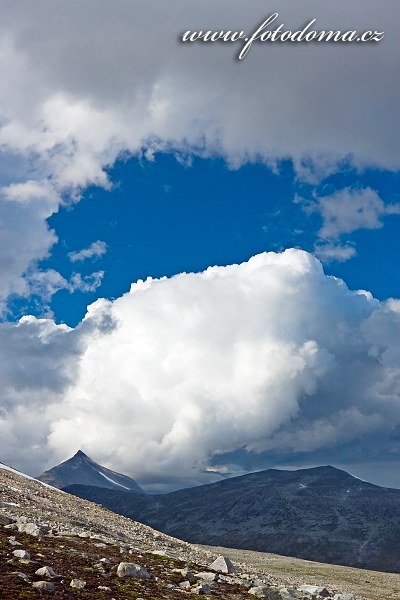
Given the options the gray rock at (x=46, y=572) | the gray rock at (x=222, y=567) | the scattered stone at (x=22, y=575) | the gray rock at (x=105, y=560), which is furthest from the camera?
the gray rock at (x=222, y=567)

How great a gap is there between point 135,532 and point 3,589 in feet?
149

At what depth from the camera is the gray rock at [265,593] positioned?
1035 inches

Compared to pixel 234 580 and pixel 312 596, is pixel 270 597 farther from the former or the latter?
pixel 312 596

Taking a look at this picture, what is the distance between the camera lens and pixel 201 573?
2917 centimetres

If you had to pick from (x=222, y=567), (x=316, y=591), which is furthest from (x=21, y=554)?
(x=316, y=591)

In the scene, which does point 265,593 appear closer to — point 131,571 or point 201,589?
point 201,589

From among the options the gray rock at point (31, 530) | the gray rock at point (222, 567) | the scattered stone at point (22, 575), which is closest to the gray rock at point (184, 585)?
the scattered stone at point (22, 575)

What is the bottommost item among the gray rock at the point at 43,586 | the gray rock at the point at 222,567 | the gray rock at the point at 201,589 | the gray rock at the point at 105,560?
the gray rock at the point at 222,567

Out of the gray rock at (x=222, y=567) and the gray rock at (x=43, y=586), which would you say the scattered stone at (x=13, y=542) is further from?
the gray rock at (x=222, y=567)

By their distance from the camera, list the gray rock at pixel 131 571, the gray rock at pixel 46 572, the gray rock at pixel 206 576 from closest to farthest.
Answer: the gray rock at pixel 46 572
the gray rock at pixel 131 571
the gray rock at pixel 206 576

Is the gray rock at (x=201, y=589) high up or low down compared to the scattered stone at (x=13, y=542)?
down

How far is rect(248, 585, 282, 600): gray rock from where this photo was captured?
26.3 meters

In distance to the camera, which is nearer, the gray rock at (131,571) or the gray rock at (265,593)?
the gray rock at (131,571)

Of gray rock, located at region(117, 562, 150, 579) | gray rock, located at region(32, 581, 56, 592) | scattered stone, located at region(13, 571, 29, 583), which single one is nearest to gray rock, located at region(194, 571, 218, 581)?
gray rock, located at region(117, 562, 150, 579)
